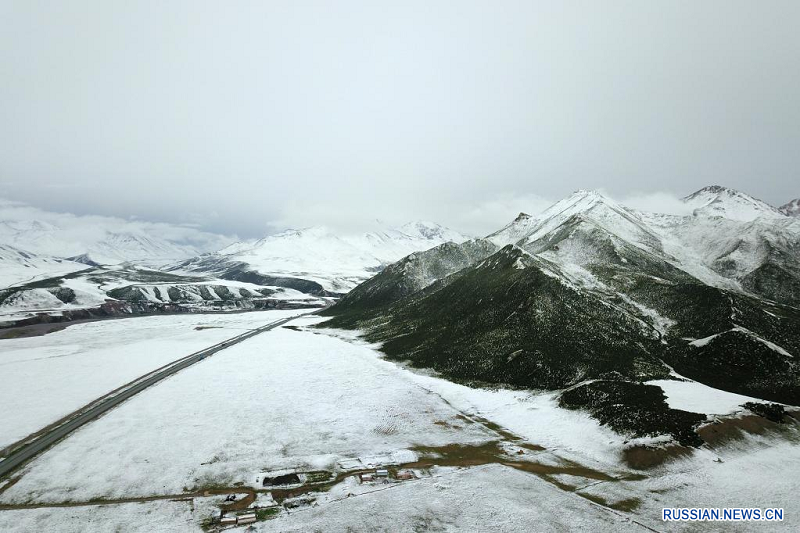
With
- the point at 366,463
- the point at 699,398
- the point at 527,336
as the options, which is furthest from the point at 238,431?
the point at 699,398

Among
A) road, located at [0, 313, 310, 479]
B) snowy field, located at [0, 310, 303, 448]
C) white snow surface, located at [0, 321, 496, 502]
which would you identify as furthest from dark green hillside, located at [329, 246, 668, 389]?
snowy field, located at [0, 310, 303, 448]

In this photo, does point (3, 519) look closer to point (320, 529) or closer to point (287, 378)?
point (320, 529)

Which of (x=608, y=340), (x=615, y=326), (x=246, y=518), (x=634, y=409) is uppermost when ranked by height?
(x=615, y=326)

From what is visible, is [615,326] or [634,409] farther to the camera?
[615,326]

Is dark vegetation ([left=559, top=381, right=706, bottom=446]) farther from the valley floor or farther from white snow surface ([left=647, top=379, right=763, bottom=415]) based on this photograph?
the valley floor

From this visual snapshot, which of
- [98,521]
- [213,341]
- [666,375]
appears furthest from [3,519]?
[213,341]

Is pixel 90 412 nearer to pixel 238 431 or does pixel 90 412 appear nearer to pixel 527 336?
pixel 238 431

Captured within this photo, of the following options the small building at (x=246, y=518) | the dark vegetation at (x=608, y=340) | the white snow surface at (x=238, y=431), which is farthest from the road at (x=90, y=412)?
the dark vegetation at (x=608, y=340)

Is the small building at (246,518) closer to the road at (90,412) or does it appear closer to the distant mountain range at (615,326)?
the road at (90,412)
